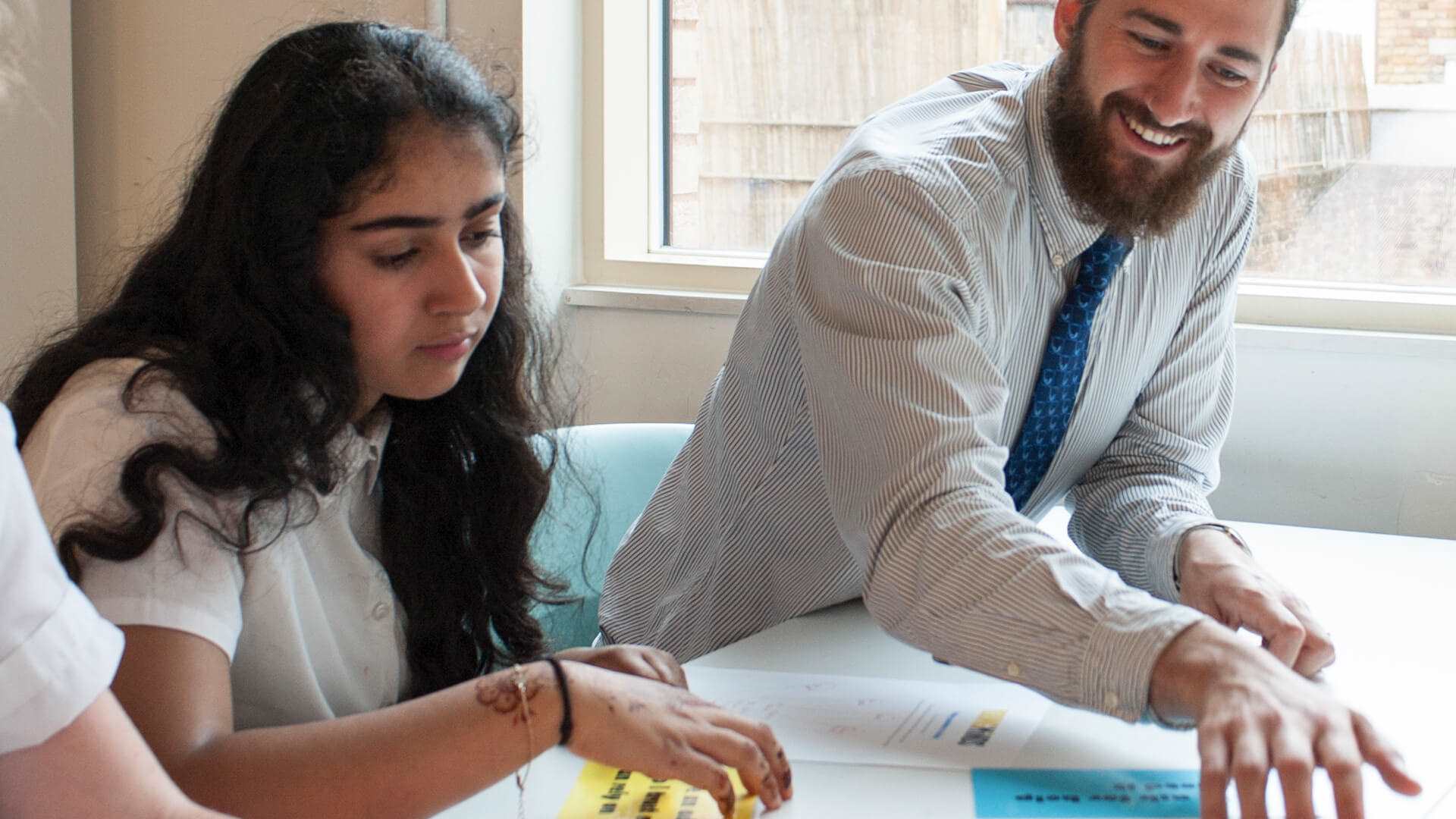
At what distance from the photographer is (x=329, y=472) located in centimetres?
120

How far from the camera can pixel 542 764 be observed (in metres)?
1.09

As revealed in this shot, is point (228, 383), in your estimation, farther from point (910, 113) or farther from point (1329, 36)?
point (1329, 36)

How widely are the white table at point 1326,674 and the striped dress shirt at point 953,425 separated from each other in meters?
0.06

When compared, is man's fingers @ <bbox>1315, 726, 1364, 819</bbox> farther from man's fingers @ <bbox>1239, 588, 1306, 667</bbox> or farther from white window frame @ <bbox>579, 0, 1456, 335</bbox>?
white window frame @ <bbox>579, 0, 1456, 335</bbox>

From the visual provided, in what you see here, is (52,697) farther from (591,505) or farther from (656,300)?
(656,300)

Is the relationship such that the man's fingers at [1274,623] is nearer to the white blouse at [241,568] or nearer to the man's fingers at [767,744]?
the man's fingers at [767,744]

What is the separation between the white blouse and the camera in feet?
3.35

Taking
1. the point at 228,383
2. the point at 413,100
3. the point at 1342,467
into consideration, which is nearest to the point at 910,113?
the point at 413,100

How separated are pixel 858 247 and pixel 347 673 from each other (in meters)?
0.60

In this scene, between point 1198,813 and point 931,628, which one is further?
point 931,628

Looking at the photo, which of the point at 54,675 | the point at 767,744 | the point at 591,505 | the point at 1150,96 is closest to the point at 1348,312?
the point at 1150,96

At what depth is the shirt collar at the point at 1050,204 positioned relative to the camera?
59.7 inches

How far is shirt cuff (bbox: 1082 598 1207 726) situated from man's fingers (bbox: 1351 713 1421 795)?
0.15 m

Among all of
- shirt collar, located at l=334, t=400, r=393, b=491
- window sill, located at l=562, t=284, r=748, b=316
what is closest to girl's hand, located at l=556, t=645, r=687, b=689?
shirt collar, located at l=334, t=400, r=393, b=491
